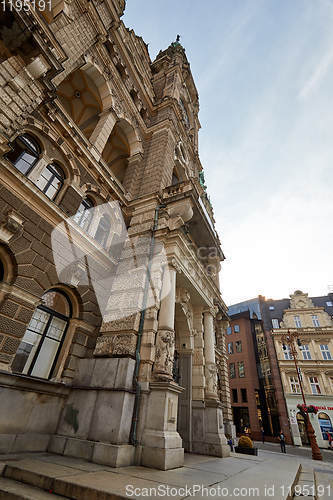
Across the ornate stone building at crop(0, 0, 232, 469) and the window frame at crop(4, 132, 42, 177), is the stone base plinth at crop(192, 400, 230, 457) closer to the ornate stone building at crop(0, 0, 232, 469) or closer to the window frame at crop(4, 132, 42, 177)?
the ornate stone building at crop(0, 0, 232, 469)

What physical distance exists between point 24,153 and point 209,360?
10.9 m

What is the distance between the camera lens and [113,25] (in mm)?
12891

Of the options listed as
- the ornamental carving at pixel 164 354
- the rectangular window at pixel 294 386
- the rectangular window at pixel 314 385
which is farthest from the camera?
the rectangular window at pixel 294 386

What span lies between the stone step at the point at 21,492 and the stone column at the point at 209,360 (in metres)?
8.08

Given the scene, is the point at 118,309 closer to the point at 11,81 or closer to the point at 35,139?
the point at 35,139

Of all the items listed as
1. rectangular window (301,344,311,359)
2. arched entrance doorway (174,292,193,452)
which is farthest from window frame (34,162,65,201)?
rectangular window (301,344,311,359)

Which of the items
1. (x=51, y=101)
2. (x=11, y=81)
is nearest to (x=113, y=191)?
(x=51, y=101)

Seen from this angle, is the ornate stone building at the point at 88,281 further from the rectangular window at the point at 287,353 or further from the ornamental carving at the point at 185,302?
the rectangular window at the point at 287,353

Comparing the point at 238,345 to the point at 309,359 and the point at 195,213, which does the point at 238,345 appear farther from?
the point at 195,213

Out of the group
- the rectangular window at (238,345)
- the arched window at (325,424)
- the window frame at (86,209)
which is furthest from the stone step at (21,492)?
the rectangular window at (238,345)

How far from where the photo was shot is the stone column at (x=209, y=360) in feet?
34.4

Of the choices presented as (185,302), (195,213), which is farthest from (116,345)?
(195,213)

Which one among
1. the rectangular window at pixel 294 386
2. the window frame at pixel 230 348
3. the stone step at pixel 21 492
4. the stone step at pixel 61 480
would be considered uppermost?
the window frame at pixel 230 348

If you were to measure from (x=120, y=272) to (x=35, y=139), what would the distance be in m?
5.31
